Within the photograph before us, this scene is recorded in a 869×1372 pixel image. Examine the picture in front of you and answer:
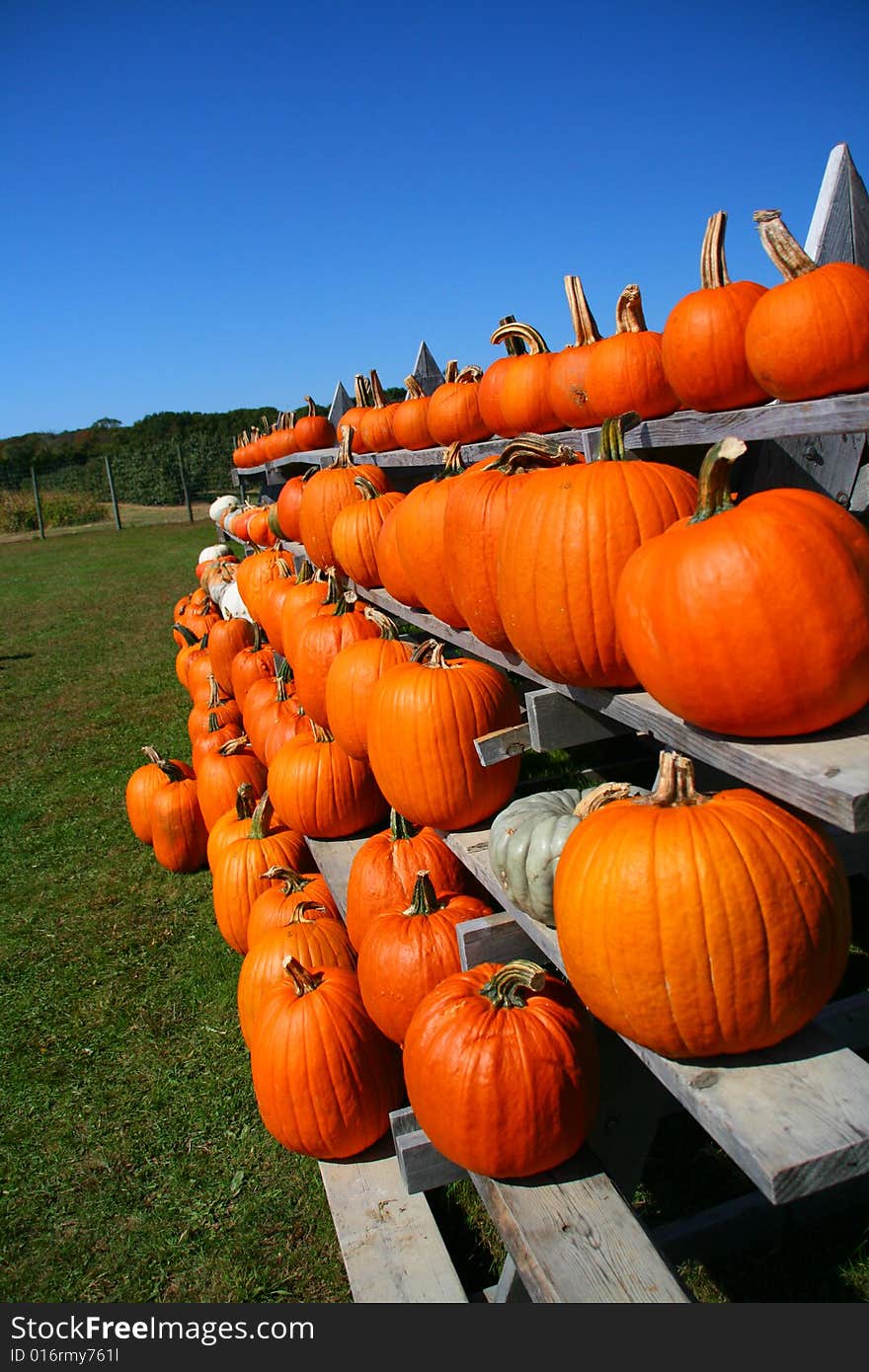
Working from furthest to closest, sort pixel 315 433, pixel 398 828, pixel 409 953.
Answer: pixel 315 433 < pixel 398 828 < pixel 409 953

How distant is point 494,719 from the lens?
2.59 m

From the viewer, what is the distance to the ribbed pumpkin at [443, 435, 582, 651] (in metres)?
2.14

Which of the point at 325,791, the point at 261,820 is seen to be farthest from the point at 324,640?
the point at 261,820

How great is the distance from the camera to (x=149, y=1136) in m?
3.07

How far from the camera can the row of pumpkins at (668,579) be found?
1.32 meters

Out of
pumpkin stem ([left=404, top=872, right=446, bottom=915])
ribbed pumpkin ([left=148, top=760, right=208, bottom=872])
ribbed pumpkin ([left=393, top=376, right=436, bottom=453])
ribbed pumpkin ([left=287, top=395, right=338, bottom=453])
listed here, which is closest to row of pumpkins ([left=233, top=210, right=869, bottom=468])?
ribbed pumpkin ([left=393, top=376, right=436, bottom=453])

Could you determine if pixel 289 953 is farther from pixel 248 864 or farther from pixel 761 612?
pixel 761 612

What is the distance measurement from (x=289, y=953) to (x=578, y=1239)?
58.3 inches

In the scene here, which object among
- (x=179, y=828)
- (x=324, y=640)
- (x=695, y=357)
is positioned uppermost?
(x=695, y=357)

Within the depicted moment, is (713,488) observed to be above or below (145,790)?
above

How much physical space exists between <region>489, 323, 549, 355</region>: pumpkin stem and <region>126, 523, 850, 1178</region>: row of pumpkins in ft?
3.88

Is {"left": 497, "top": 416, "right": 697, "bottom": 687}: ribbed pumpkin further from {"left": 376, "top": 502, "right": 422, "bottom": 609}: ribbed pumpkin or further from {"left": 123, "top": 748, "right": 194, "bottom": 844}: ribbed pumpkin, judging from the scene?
{"left": 123, "top": 748, "right": 194, "bottom": 844}: ribbed pumpkin

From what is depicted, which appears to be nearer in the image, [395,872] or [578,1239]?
[578,1239]

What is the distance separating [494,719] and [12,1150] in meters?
2.21
